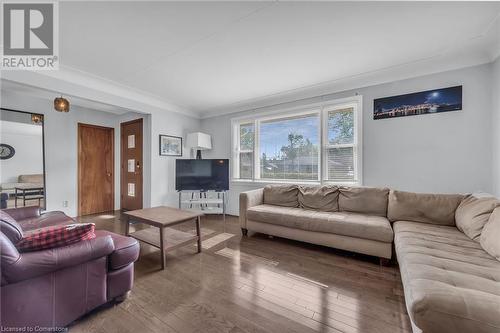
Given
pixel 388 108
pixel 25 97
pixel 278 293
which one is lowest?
pixel 278 293

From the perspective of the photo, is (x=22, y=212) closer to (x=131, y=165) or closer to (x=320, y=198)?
(x=131, y=165)

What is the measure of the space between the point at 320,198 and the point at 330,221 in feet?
1.88

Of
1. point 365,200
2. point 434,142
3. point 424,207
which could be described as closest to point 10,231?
point 365,200

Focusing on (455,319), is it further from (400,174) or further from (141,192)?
(141,192)

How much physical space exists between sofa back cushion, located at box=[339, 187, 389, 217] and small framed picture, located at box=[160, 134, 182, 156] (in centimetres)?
344

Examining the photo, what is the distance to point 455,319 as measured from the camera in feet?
2.99

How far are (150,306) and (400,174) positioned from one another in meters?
3.36

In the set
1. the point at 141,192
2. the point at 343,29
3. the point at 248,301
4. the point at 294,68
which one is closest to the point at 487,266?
the point at 248,301

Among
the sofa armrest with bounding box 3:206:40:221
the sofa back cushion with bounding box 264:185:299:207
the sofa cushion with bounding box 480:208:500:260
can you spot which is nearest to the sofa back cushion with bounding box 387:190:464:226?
the sofa cushion with bounding box 480:208:500:260

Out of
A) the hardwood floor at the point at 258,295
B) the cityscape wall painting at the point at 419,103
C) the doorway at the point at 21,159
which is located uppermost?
the cityscape wall painting at the point at 419,103

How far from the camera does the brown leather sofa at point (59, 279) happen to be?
111 centimetres

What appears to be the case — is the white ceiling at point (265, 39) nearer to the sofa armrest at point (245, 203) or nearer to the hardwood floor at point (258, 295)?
the sofa armrest at point (245, 203)
